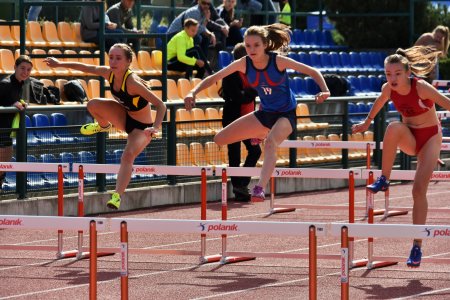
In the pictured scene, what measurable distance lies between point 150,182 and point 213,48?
233 inches

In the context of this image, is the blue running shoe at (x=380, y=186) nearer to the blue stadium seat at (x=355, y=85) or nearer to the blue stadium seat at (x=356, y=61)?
the blue stadium seat at (x=355, y=85)

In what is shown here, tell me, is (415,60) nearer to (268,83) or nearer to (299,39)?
(268,83)

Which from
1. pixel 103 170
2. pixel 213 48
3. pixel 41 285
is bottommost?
pixel 41 285

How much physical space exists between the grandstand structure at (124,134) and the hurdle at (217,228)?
728cm

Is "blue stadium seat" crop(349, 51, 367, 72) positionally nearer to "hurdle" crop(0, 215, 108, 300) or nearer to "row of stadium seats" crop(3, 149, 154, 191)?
"row of stadium seats" crop(3, 149, 154, 191)

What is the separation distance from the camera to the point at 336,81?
25531 mm

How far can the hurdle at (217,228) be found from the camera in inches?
377

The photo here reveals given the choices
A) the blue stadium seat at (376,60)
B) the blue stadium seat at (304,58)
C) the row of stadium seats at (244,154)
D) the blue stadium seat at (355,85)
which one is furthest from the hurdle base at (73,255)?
the blue stadium seat at (376,60)

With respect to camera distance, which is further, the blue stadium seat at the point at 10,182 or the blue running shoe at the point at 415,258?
the blue stadium seat at the point at 10,182

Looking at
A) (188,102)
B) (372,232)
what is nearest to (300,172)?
(188,102)

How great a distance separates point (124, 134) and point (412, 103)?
21.6ft

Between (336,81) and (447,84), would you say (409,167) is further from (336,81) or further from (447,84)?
(336,81)

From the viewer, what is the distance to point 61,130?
56.6 ft

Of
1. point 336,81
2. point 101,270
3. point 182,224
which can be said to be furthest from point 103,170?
point 336,81
